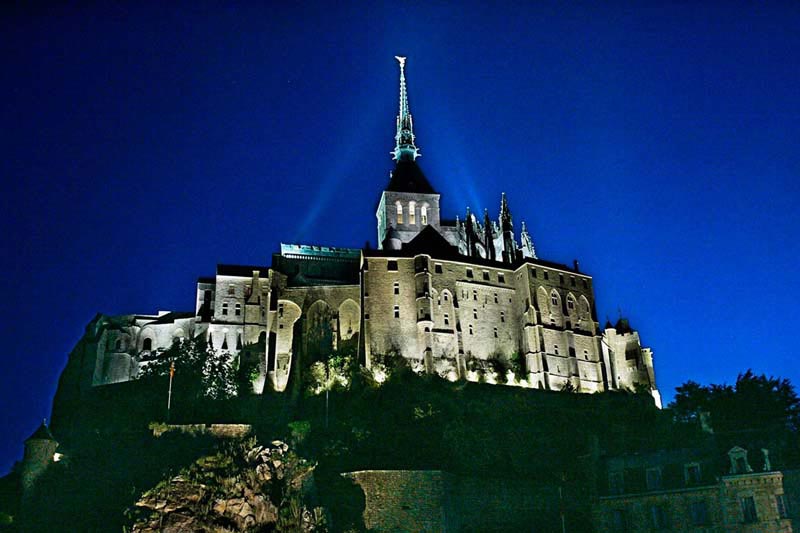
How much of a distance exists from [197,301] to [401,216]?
25808 mm

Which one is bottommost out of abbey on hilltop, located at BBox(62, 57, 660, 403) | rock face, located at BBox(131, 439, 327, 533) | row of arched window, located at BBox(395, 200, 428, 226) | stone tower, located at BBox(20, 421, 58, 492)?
rock face, located at BBox(131, 439, 327, 533)

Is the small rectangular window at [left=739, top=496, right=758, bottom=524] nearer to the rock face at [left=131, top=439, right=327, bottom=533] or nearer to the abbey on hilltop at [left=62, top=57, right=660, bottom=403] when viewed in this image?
the rock face at [left=131, top=439, right=327, bottom=533]

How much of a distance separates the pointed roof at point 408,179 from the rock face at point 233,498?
171 ft

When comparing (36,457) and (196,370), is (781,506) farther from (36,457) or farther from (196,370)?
(36,457)

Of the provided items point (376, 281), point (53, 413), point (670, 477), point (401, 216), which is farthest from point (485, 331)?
point (53, 413)

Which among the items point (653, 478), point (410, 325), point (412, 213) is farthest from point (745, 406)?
point (412, 213)

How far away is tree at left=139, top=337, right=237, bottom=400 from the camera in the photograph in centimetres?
6738

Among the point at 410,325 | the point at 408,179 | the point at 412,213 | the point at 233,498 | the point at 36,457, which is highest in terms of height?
the point at 408,179

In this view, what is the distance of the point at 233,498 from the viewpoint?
48656 millimetres

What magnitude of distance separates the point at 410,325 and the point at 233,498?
33.4m

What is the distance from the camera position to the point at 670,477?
49.7 m

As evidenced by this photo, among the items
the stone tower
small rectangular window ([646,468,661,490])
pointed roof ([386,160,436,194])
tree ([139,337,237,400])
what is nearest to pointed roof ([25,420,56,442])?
the stone tower

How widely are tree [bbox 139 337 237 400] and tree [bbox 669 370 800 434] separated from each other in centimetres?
3677

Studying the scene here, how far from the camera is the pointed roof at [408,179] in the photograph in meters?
98.9
